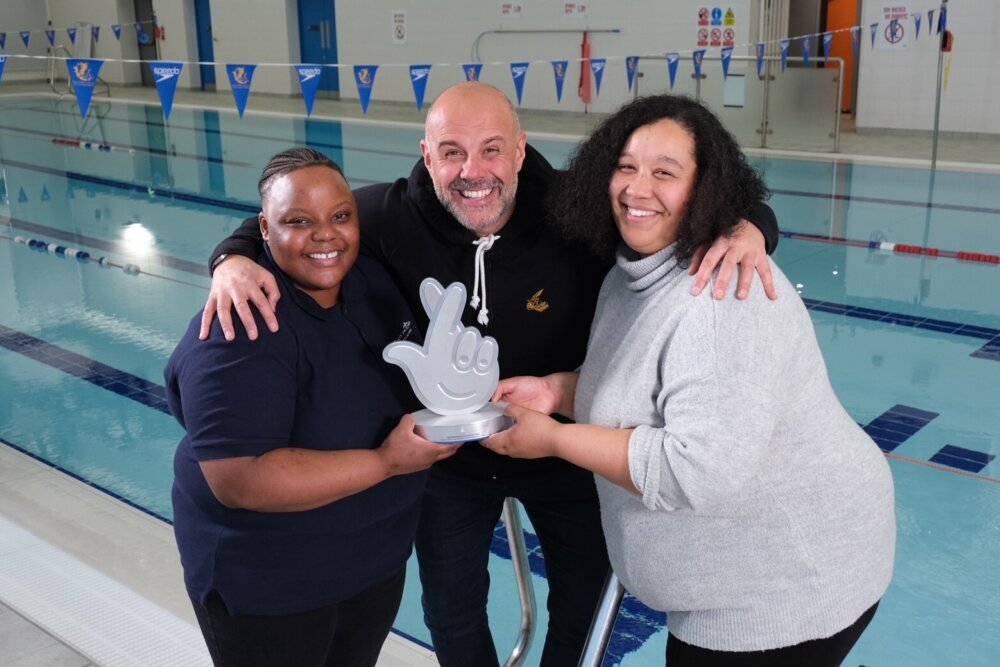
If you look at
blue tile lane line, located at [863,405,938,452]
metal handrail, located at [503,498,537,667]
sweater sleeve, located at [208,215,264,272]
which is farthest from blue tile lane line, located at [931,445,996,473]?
sweater sleeve, located at [208,215,264,272]

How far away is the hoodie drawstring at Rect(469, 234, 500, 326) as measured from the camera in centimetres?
198

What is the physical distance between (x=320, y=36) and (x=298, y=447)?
19.2 m

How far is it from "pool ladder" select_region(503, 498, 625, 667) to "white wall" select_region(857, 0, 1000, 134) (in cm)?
1103

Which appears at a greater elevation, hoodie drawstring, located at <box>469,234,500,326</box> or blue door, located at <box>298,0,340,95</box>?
blue door, located at <box>298,0,340,95</box>

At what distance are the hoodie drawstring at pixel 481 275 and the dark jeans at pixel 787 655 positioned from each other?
74 centimetres

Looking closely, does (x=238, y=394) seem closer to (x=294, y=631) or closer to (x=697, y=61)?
(x=294, y=631)

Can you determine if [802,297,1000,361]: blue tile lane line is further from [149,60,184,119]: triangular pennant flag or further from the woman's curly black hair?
[149,60,184,119]: triangular pennant flag

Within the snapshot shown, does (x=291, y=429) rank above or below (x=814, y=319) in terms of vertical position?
above

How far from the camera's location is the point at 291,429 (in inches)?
61.5

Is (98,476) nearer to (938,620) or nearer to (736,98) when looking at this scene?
(938,620)

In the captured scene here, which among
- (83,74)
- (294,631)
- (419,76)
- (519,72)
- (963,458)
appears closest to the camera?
(294,631)

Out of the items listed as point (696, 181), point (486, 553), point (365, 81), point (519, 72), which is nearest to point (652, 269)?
point (696, 181)

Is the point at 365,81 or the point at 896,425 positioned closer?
the point at 896,425

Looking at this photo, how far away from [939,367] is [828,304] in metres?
1.09
